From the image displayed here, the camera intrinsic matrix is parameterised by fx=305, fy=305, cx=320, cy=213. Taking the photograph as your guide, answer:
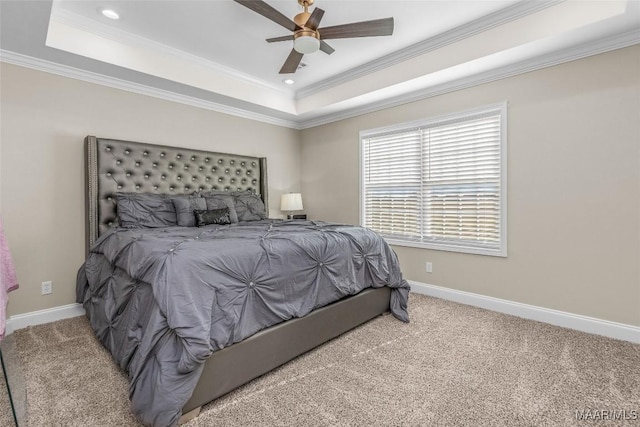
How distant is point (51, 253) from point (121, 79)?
1818 mm

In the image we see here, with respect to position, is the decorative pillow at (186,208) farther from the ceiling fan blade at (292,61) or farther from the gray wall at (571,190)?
the gray wall at (571,190)

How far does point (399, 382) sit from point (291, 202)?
3.03 metres

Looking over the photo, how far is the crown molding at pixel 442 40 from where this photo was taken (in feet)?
7.95

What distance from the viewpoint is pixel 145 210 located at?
119 inches

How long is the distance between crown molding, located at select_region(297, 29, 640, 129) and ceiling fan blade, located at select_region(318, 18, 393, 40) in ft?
4.47

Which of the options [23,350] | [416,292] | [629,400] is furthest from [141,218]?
[629,400]

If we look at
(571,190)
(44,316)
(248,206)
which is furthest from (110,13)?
(571,190)

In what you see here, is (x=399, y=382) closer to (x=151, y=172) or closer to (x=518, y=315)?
(x=518, y=315)

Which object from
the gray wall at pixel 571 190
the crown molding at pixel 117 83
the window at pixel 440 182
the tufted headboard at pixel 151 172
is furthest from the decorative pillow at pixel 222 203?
the gray wall at pixel 571 190

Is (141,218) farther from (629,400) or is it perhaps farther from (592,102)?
(592,102)

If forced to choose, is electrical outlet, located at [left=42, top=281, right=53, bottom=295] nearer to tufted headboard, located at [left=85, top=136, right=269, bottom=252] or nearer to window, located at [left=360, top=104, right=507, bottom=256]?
tufted headboard, located at [left=85, top=136, right=269, bottom=252]

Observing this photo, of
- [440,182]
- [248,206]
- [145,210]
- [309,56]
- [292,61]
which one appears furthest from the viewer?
[248,206]

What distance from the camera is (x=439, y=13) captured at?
2.57 meters

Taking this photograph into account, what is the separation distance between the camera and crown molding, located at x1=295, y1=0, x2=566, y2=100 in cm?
242
